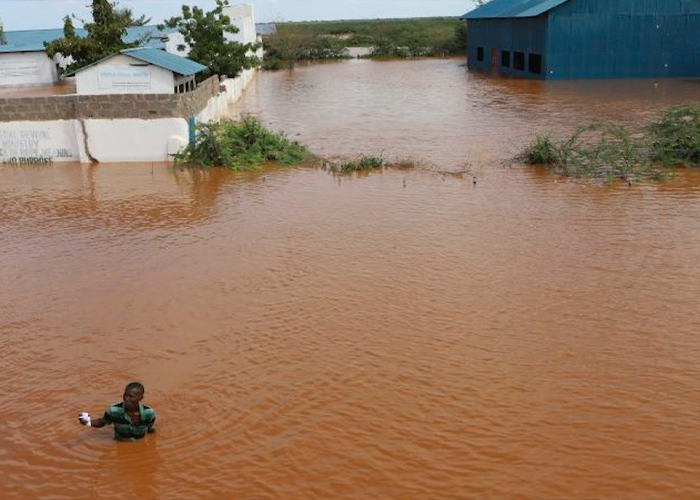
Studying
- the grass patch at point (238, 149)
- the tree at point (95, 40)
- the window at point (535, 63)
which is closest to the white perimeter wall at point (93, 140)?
the grass patch at point (238, 149)

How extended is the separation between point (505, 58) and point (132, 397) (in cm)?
4559

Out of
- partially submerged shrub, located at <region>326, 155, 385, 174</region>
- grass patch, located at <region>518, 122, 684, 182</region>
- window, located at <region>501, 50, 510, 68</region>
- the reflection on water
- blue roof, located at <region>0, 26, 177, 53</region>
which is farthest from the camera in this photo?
window, located at <region>501, 50, 510, 68</region>

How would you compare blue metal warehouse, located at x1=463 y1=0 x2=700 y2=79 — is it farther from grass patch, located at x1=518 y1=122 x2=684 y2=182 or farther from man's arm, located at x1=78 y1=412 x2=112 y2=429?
man's arm, located at x1=78 y1=412 x2=112 y2=429

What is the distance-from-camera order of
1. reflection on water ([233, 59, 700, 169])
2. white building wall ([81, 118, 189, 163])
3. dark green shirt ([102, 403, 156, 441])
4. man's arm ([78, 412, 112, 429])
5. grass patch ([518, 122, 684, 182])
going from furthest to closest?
reflection on water ([233, 59, 700, 169])
white building wall ([81, 118, 189, 163])
grass patch ([518, 122, 684, 182])
dark green shirt ([102, 403, 156, 441])
man's arm ([78, 412, 112, 429])

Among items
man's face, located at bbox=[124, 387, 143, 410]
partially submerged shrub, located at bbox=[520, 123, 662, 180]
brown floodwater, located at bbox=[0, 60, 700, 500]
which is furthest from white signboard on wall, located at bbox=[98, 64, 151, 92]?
man's face, located at bbox=[124, 387, 143, 410]

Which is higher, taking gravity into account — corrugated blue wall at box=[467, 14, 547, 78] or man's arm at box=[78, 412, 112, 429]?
corrugated blue wall at box=[467, 14, 547, 78]

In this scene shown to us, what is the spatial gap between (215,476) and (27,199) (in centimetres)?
1257

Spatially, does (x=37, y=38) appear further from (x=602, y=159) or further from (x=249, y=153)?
(x=602, y=159)

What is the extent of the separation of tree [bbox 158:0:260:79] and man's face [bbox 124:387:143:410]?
24.2m

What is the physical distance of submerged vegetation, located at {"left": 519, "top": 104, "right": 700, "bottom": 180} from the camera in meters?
17.6

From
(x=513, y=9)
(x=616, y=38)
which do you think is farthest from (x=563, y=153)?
(x=513, y=9)

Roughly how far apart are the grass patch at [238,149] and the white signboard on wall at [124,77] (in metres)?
2.13

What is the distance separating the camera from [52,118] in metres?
19.9

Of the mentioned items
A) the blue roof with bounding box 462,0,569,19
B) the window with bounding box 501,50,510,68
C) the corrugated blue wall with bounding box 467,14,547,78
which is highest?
the blue roof with bounding box 462,0,569,19
